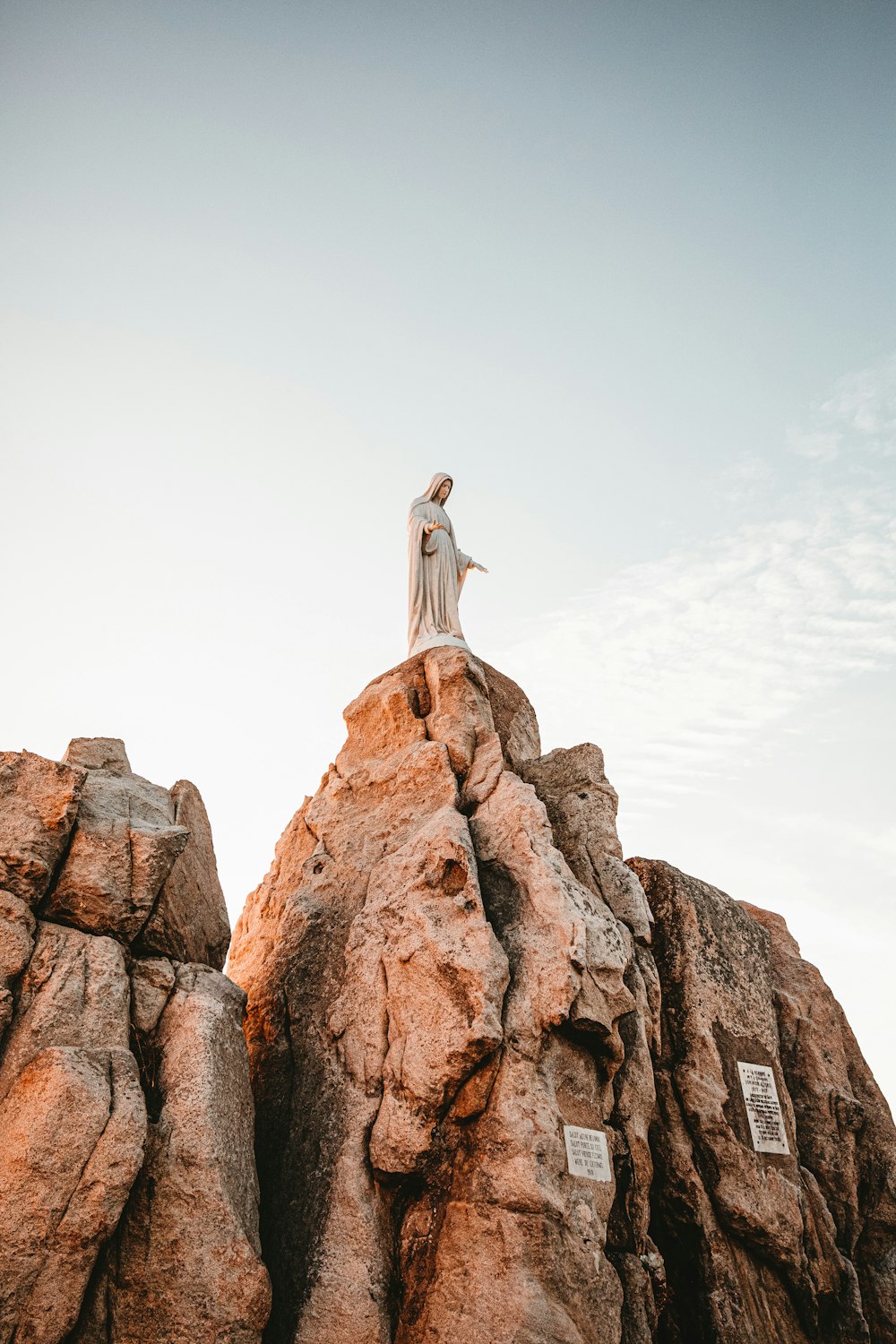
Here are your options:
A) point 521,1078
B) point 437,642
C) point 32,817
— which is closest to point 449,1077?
point 521,1078

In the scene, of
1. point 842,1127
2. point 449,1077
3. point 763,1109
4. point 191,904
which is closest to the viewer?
point 449,1077

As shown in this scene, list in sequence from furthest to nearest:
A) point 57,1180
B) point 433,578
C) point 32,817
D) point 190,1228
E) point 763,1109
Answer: point 433,578
point 763,1109
point 32,817
point 190,1228
point 57,1180

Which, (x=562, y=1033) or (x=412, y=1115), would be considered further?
(x=562, y=1033)

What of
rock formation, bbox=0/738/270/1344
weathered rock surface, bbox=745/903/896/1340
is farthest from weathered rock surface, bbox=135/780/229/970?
weathered rock surface, bbox=745/903/896/1340

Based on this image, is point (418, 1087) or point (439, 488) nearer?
point (418, 1087)

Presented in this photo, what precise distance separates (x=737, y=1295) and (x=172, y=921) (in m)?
6.67

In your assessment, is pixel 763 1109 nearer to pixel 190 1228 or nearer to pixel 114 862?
pixel 190 1228

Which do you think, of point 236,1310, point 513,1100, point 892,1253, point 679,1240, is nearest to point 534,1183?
point 513,1100

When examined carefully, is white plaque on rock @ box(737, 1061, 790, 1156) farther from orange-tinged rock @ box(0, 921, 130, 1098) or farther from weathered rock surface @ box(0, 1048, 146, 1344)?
orange-tinged rock @ box(0, 921, 130, 1098)

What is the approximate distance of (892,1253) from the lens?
1049cm

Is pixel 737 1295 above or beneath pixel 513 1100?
beneath

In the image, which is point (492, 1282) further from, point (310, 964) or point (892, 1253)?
point (892, 1253)

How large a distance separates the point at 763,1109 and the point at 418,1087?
458cm

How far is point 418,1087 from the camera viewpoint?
27.2 ft
